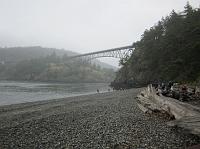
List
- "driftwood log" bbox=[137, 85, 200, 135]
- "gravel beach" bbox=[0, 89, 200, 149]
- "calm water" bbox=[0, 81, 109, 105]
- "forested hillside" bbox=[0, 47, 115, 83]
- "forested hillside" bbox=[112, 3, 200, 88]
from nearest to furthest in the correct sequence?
"gravel beach" bbox=[0, 89, 200, 149] < "driftwood log" bbox=[137, 85, 200, 135] < "forested hillside" bbox=[112, 3, 200, 88] < "calm water" bbox=[0, 81, 109, 105] < "forested hillside" bbox=[0, 47, 115, 83]

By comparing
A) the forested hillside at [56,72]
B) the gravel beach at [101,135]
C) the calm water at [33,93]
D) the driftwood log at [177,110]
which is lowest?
the calm water at [33,93]

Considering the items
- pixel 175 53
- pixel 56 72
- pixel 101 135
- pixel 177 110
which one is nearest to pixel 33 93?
pixel 175 53

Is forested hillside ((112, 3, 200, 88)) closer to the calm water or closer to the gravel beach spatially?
the calm water

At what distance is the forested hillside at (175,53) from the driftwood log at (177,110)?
21.6m

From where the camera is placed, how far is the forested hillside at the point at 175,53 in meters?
44.8

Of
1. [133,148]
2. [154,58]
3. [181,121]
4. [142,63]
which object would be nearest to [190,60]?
[154,58]

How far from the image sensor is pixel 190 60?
4547cm

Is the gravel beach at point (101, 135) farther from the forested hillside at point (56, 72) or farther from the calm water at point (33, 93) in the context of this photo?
the forested hillside at point (56, 72)

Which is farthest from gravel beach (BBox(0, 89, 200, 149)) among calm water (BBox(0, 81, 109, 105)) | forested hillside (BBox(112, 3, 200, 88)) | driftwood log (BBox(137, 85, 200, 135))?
calm water (BBox(0, 81, 109, 105))

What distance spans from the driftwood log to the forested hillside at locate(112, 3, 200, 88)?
21583 millimetres

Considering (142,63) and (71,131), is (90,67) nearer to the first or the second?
(142,63)

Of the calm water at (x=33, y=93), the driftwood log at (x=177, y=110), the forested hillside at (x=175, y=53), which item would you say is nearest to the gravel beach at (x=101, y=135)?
the driftwood log at (x=177, y=110)

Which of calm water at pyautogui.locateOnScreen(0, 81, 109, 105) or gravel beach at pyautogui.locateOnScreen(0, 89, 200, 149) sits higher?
gravel beach at pyautogui.locateOnScreen(0, 89, 200, 149)

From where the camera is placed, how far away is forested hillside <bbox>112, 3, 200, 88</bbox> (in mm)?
44750
